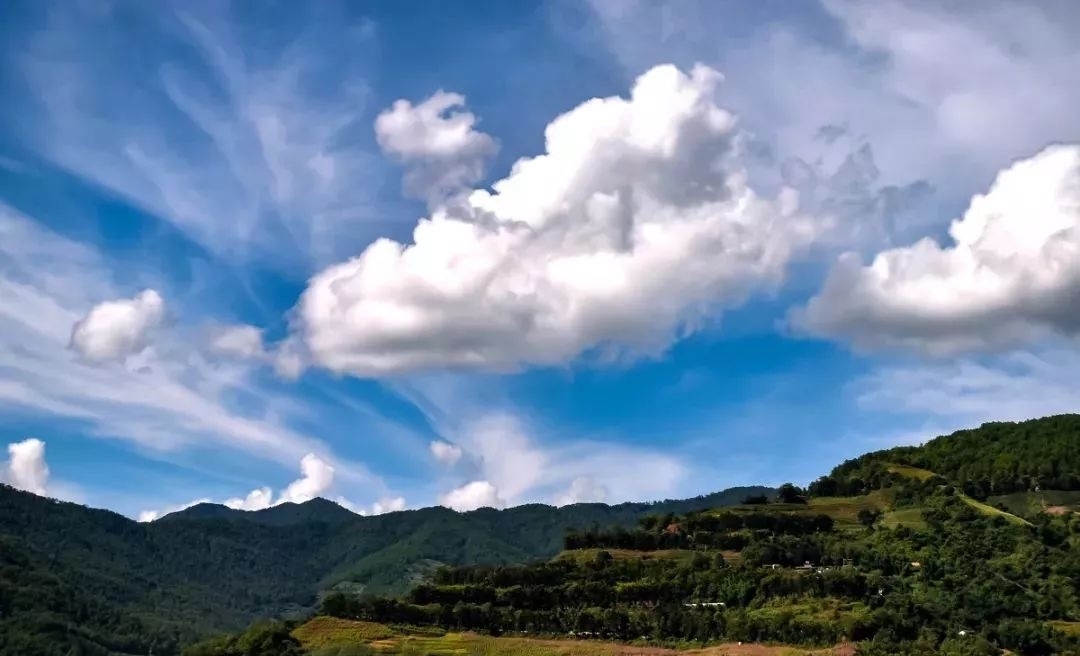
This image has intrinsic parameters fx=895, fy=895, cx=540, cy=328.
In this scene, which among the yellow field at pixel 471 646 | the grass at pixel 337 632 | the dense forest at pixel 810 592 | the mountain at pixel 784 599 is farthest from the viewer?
the grass at pixel 337 632

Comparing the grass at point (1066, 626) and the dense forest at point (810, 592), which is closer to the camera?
the grass at point (1066, 626)

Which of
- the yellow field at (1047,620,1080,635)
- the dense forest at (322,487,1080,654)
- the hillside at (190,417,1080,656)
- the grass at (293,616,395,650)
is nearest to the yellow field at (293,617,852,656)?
the grass at (293,616,395,650)

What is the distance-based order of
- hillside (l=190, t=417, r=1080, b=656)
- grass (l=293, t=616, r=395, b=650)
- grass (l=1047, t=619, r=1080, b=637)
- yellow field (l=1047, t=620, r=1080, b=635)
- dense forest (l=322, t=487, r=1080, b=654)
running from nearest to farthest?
grass (l=1047, t=619, r=1080, b=637), yellow field (l=1047, t=620, r=1080, b=635), hillside (l=190, t=417, r=1080, b=656), dense forest (l=322, t=487, r=1080, b=654), grass (l=293, t=616, r=395, b=650)

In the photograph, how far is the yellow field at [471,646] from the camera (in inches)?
5202

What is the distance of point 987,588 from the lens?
509ft

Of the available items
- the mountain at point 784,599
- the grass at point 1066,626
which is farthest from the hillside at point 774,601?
the grass at point 1066,626

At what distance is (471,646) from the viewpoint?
141 meters

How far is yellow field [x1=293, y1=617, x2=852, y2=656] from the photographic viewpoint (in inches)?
5202

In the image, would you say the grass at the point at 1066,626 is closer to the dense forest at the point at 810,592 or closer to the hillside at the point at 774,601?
the hillside at the point at 774,601

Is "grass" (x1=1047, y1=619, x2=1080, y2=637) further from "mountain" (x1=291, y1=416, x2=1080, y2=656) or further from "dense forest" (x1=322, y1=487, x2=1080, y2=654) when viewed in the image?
"dense forest" (x1=322, y1=487, x2=1080, y2=654)

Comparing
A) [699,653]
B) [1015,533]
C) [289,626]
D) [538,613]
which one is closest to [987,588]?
[1015,533]

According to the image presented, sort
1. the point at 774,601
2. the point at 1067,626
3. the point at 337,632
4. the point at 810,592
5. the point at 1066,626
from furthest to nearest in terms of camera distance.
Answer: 1. the point at 810,592
2. the point at 774,601
3. the point at 337,632
4. the point at 1066,626
5. the point at 1067,626

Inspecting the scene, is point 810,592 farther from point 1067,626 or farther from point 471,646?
point 471,646

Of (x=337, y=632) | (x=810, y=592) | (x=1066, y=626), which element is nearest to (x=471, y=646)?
(x=337, y=632)
